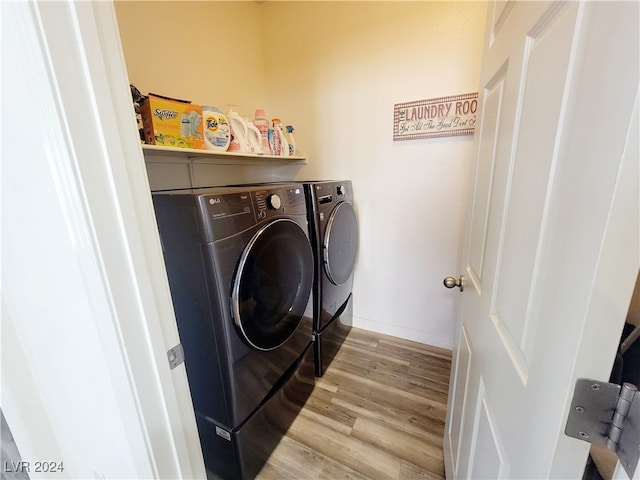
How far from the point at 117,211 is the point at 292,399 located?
1331mm

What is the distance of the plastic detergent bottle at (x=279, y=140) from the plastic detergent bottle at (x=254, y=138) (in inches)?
6.3

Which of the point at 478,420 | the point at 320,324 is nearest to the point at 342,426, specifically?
the point at 320,324

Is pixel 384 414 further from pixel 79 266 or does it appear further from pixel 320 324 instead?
pixel 79 266

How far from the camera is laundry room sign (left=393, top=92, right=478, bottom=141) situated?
1.62 meters

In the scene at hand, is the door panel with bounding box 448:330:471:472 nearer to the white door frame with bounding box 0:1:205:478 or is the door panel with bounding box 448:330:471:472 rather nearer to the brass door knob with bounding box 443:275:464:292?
the brass door knob with bounding box 443:275:464:292

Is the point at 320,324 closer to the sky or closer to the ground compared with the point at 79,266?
closer to the ground

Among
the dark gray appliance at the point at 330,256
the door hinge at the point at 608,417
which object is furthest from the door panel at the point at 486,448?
the dark gray appliance at the point at 330,256

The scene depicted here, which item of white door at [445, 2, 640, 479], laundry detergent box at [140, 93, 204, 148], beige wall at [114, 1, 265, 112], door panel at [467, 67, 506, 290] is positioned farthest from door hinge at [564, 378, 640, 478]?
beige wall at [114, 1, 265, 112]

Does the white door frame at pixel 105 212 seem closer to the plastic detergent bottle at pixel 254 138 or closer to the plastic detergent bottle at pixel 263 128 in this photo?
the plastic detergent bottle at pixel 254 138

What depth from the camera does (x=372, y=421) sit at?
1468mm

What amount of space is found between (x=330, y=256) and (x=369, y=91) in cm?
122

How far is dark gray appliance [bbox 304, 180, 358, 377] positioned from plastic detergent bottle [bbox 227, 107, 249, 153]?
42 centimetres

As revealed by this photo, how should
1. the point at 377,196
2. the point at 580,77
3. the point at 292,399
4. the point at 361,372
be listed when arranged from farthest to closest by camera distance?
the point at 377,196
the point at 361,372
the point at 292,399
the point at 580,77

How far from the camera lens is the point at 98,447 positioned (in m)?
0.78
